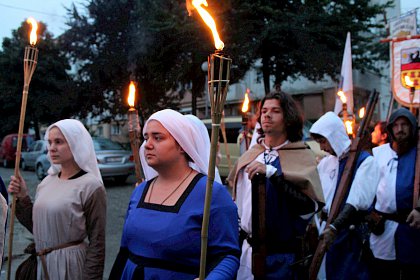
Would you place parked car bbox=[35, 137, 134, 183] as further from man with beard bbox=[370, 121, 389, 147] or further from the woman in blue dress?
the woman in blue dress

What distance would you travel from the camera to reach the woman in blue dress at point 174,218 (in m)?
2.13

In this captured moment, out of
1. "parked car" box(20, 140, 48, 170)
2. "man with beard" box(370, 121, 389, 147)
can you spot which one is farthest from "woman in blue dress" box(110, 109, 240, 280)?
"parked car" box(20, 140, 48, 170)

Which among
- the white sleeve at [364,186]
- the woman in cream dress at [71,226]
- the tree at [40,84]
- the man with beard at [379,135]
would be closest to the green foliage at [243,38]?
the tree at [40,84]

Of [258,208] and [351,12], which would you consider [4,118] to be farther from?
[258,208]

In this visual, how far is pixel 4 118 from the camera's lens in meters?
32.0

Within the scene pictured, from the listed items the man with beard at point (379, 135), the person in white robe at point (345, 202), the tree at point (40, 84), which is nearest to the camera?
the person in white robe at point (345, 202)

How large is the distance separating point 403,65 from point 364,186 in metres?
3.55

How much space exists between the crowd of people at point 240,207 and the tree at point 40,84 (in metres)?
20.3

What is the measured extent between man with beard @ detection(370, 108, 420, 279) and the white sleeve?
1.44 feet

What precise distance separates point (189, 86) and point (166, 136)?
1810cm

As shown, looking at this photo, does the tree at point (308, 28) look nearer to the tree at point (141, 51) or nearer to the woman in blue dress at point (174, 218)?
the tree at point (141, 51)

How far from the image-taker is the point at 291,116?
322 cm

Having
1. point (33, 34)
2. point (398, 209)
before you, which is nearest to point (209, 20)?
point (33, 34)

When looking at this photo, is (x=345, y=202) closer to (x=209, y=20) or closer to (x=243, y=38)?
(x=209, y=20)
